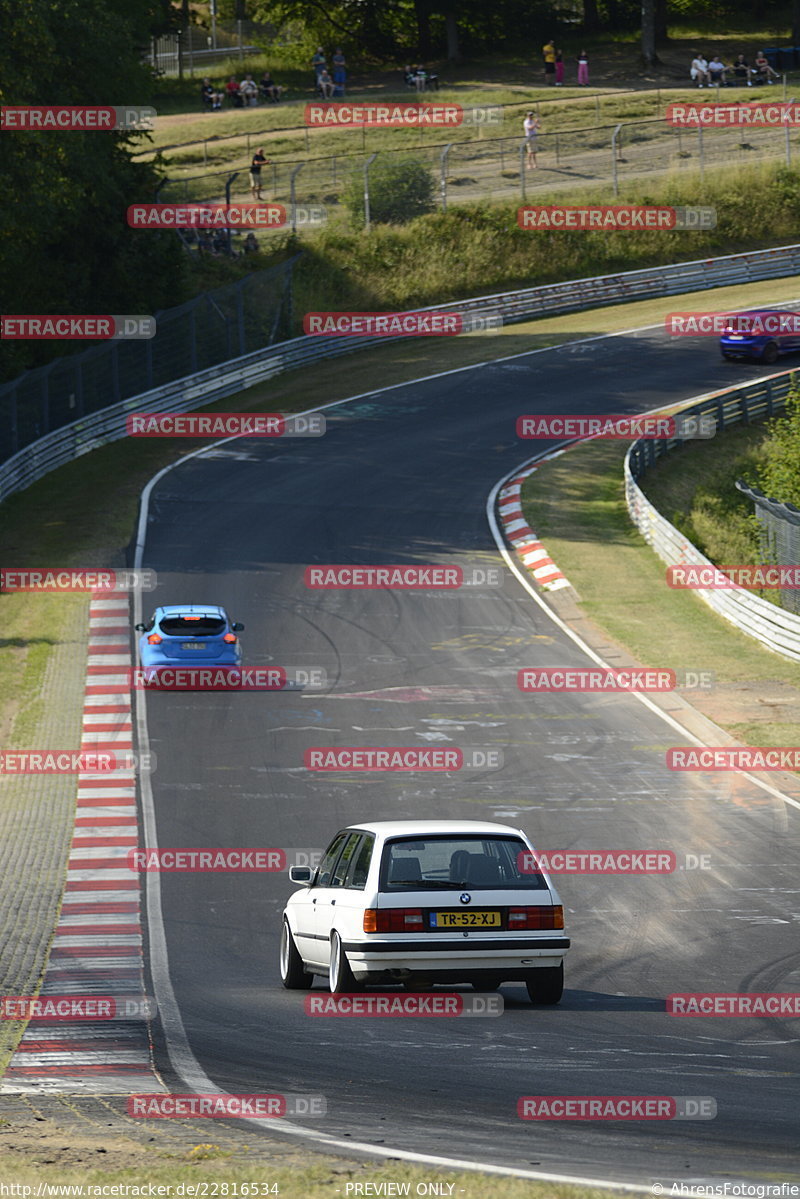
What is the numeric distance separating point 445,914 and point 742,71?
266 ft

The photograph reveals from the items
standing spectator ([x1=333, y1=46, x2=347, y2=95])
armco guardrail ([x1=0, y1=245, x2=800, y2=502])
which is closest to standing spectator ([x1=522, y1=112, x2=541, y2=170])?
armco guardrail ([x1=0, y1=245, x2=800, y2=502])

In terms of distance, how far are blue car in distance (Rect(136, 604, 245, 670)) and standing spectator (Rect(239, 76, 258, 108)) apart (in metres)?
67.8

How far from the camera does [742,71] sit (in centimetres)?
8438

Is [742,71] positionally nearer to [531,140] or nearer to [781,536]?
[531,140]

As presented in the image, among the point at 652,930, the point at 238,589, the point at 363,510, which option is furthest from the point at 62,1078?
the point at 363,510

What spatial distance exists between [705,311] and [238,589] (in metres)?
31.6

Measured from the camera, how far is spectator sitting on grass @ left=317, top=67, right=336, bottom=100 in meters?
86.9

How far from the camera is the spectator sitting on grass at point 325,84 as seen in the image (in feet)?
285

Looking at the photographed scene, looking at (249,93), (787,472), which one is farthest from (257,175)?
(787,472)

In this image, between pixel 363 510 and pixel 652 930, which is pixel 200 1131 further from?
pixel 363 510

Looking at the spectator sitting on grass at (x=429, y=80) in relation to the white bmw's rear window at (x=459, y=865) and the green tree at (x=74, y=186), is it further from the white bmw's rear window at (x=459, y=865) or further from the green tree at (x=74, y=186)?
the white bmw's rear window at (x=459, y=865)

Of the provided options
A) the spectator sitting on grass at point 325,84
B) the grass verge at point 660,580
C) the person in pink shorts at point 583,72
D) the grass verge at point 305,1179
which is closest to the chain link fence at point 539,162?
the person in pink shorts at point 583,72

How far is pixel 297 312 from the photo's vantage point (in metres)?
58.2

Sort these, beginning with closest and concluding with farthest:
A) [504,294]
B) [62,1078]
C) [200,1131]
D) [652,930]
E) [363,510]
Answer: [200,1131]
[62,1078]
[652,930]
[363,510]
[504,294]
